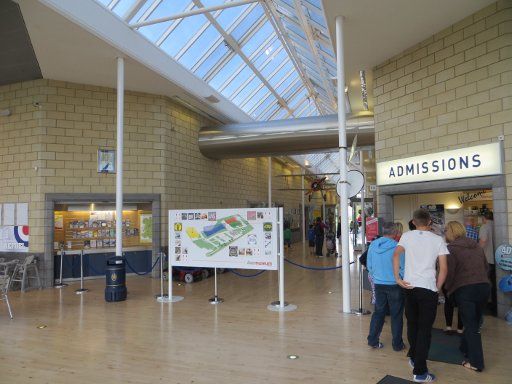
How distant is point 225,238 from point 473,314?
13.1ft

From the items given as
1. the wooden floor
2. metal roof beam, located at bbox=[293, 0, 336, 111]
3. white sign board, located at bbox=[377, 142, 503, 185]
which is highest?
metal roof beam, located at bbox=[293, 0, 336, 111]

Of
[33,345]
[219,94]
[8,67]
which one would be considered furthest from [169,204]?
[33,345]

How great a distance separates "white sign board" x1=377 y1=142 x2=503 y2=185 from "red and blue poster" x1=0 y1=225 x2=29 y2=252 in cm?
767

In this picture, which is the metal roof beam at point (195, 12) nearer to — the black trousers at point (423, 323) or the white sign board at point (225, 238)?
the white sign board at point (225, 238)

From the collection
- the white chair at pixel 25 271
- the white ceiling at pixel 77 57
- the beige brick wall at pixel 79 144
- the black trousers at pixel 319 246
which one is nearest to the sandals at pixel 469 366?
the white ceiling at pixel 77 57

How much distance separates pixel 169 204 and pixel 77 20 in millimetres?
4865

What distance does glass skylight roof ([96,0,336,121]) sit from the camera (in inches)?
303

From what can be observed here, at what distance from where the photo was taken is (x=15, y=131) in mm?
8977

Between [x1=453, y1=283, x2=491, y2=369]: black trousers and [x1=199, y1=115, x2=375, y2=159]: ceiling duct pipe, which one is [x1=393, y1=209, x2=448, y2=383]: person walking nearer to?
[x1=453, y1=283, x2=491, y2=369]: black trousers

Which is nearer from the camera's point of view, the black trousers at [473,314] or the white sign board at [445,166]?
the black trousers at [473,314]

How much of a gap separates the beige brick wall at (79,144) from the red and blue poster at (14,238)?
0.19 metres

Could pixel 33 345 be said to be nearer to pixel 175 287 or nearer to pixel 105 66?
pixel 175 287

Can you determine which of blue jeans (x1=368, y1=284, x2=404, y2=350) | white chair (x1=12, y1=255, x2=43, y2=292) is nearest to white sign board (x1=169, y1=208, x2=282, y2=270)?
blue jeans (x1=368, y1=284, x2=404, y2=350)

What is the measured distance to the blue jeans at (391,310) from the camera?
417 centimetres
